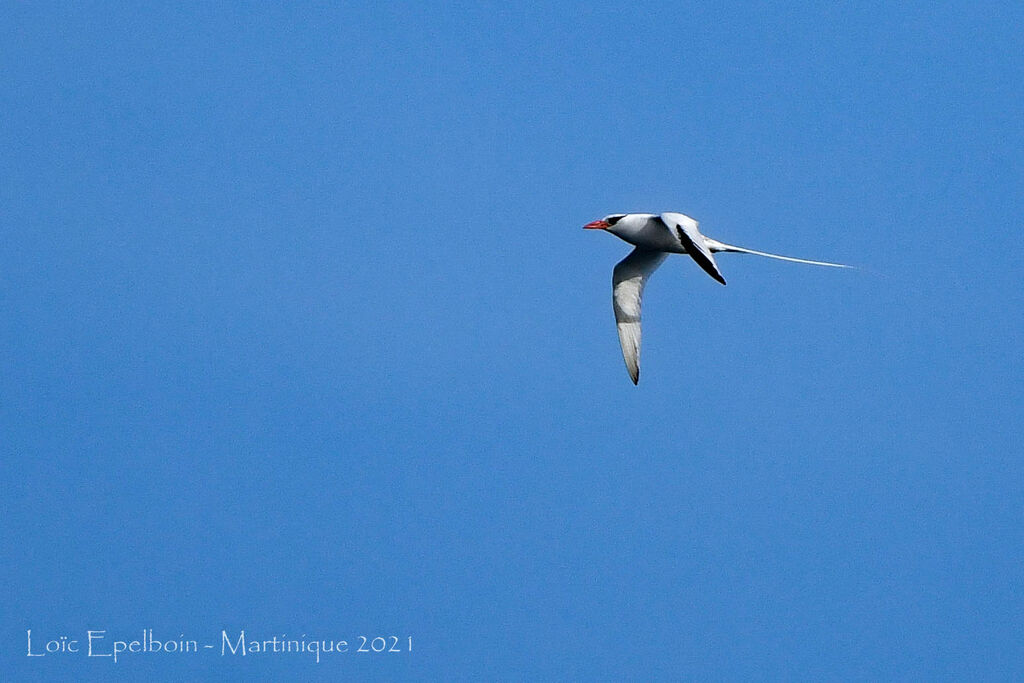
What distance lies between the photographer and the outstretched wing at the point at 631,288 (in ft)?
84.2

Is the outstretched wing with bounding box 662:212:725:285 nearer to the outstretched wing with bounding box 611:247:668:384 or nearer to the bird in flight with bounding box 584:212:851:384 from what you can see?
the bird in flight with bounding box 584:212:851:384

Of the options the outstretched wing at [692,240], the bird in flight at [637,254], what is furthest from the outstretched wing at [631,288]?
the outstretched wing at [692,240]

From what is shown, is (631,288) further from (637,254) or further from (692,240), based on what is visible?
(692,240)

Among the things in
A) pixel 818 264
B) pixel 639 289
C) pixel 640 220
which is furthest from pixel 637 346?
pixel 818 264

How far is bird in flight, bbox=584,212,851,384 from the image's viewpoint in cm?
2220

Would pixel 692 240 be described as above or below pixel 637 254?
below

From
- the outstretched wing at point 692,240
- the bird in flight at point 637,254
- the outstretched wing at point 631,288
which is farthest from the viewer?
the outstretched wing at point 631,288

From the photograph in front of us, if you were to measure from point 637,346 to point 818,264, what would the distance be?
514 cm

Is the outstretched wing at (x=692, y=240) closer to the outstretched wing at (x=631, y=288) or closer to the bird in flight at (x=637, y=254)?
the bird in flight at (x=637, y=254)

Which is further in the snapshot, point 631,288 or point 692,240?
point 631,288

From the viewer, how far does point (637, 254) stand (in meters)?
25.7

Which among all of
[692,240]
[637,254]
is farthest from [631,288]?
[692,240]

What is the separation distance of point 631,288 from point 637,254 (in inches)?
28.1

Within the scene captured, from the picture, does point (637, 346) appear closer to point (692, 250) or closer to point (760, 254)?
point (760, 254)
